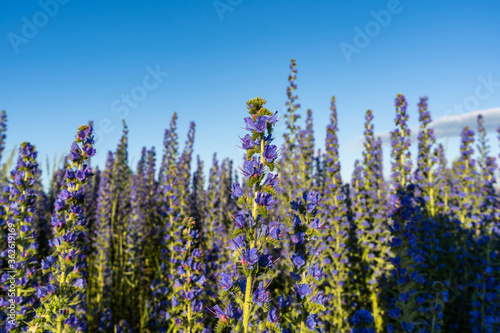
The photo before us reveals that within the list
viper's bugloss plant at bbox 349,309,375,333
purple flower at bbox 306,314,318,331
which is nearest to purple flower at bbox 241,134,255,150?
purple flower at bbox 306,314,318,331

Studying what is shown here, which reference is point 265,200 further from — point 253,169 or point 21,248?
point 21,248

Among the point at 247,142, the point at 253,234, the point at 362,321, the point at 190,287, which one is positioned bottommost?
the point at 362,321

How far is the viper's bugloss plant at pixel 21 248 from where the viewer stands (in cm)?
358

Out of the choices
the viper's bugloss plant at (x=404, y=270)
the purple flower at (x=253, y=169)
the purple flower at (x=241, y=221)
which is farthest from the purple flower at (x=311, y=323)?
the viper's bugloss plant at (x=404, y=270)

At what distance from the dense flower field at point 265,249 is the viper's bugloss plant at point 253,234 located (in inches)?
0.4

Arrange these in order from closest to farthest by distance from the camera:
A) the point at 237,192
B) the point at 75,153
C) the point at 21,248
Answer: the point at 237,192
the point at 75,153
the point at 21,248

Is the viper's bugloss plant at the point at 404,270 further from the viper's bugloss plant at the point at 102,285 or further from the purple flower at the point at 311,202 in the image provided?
the viper's bugloss plant at the point at 102,285

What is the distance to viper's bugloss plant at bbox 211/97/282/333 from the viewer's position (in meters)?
2.15

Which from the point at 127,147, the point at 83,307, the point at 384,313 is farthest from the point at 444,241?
the point at 127,147

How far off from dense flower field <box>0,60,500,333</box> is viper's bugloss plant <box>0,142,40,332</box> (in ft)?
0.07

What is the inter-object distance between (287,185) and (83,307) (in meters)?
5.53

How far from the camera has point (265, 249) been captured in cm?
609

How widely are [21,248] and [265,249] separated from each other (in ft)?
13.4

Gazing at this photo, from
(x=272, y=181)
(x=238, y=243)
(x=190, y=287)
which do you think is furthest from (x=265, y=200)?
(x=190, y=287)
